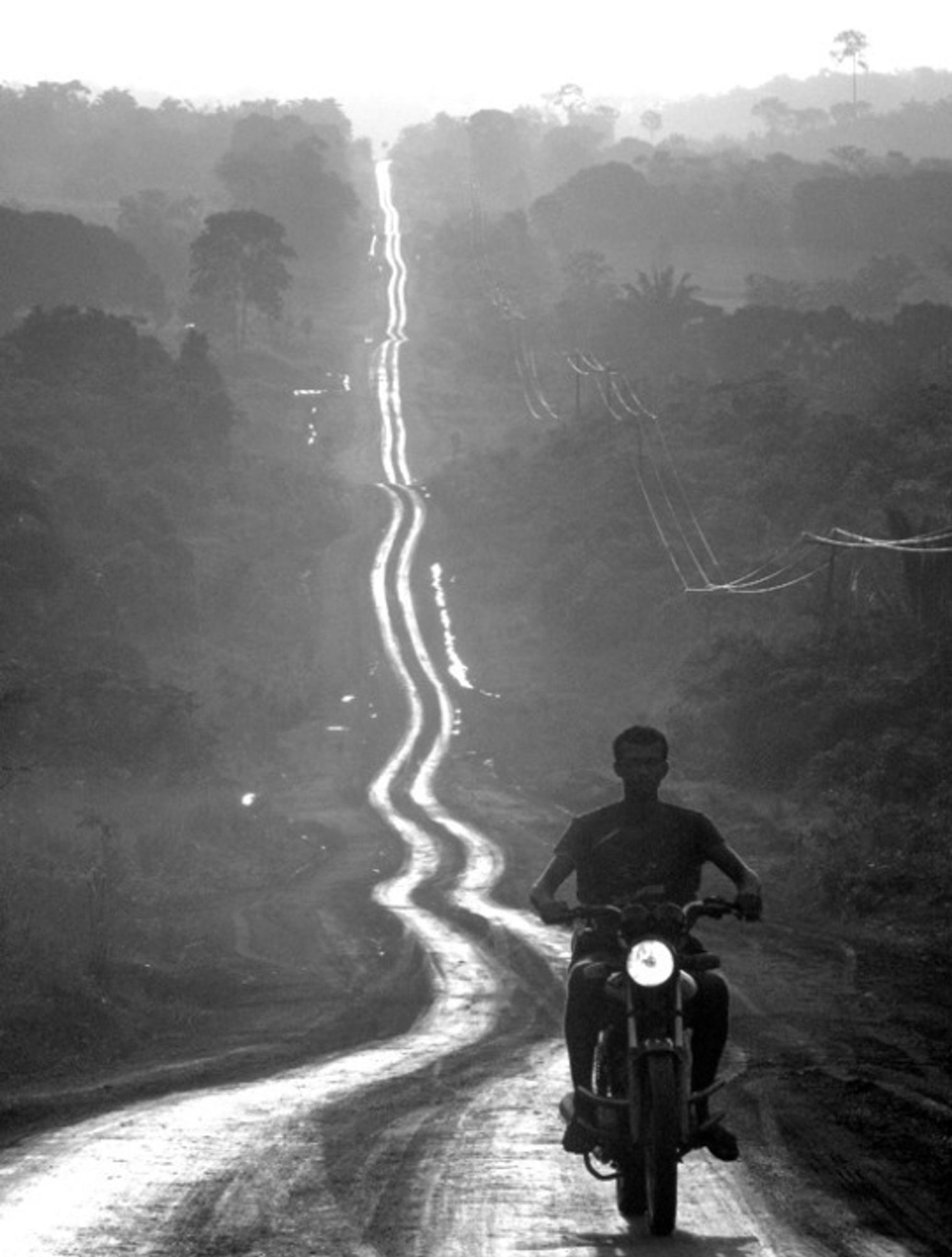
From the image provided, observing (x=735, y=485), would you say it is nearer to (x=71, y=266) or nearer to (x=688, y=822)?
(x=688, y=822)

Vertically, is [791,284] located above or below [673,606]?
above

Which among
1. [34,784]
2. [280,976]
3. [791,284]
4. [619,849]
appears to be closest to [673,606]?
[34,784]

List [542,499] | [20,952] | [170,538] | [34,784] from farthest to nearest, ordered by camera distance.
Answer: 1. [542,499]
2. [170,538]
3. [34,784]
4. [20,952]

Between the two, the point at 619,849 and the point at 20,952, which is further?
the point at 20,952

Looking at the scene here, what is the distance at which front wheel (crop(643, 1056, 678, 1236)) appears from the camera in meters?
7.35

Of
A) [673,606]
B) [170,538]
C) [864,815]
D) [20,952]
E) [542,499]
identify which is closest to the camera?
[20,952]

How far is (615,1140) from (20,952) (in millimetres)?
10230

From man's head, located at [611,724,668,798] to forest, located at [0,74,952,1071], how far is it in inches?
263

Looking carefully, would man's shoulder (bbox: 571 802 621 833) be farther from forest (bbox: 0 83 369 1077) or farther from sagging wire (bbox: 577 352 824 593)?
sagging wire (bbox: 577 352 824 593)

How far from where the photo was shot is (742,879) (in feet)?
28.2

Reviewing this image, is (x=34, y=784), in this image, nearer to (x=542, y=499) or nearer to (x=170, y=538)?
(x=170, y=538)

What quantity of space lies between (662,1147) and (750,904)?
1.44m

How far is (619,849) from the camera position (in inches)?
332

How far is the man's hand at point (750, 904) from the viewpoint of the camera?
8406 mm
